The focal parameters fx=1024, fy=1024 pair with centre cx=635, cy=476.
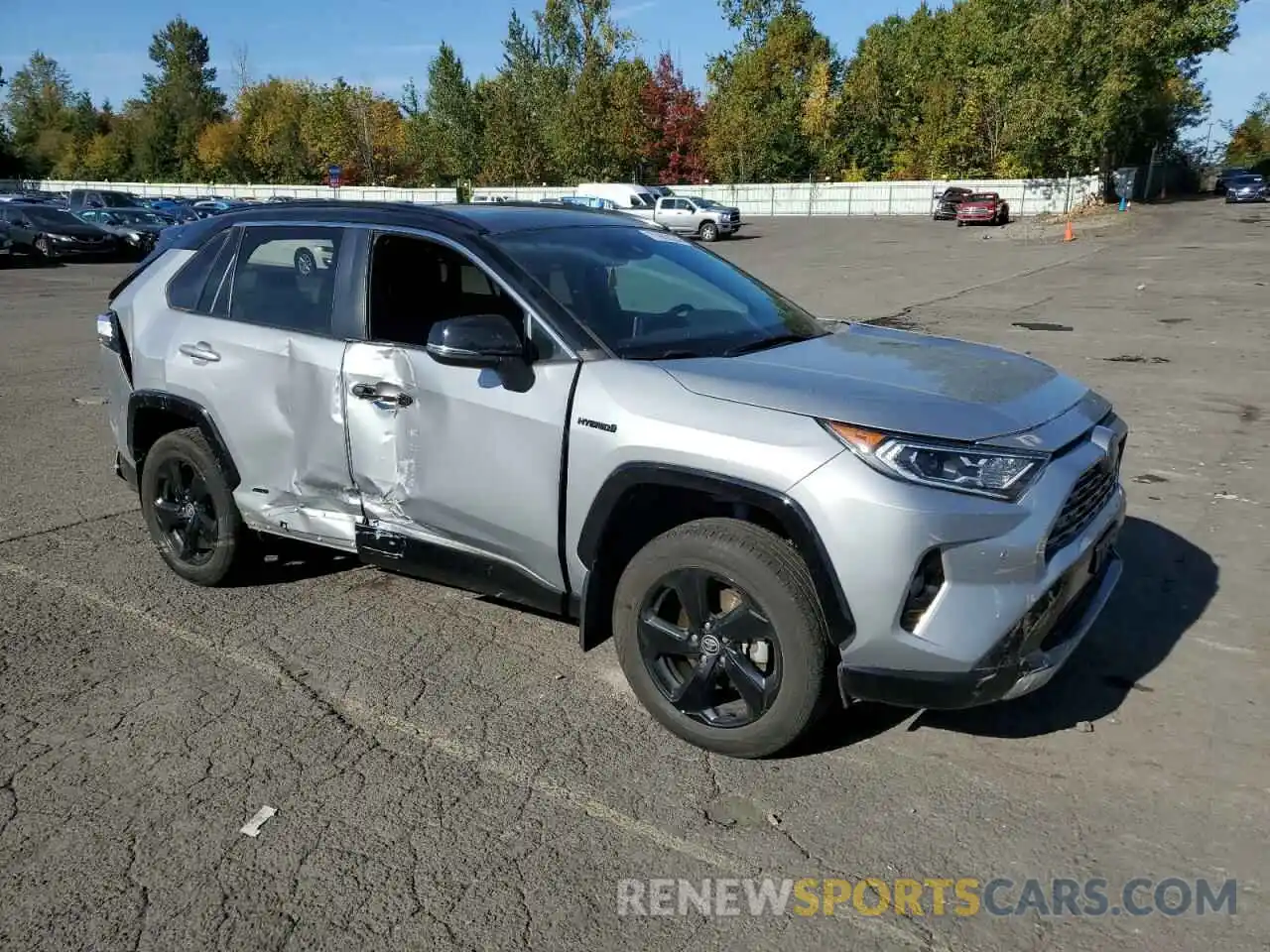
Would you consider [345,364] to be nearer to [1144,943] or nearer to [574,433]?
[574,433]

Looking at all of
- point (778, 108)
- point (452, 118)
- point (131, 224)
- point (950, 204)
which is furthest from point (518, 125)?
point (131, 224)

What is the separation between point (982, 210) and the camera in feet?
143

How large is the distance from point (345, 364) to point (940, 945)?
9.66 ft

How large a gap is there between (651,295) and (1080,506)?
1.81 meters

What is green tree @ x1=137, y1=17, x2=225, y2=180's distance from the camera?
293 ft

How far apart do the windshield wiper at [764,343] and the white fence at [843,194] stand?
46.7 metres

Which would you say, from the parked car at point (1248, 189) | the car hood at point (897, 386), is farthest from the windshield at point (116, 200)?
the parked car at point (1248, 189)

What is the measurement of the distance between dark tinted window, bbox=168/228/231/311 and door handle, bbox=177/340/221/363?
0.73ft

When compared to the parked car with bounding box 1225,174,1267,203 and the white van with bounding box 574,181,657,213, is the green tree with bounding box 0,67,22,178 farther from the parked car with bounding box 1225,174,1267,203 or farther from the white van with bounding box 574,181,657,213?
the parked car with bounding box 1225,174,1267,203

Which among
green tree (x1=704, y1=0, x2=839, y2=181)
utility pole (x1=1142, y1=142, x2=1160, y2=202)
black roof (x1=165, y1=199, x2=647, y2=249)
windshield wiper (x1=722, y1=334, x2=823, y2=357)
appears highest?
green tree (x1=704, y1=0, x2=839, y2=181)

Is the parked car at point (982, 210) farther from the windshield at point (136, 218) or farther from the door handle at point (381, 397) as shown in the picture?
the door handle at point (381, 397)

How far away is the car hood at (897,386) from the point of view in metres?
3.06

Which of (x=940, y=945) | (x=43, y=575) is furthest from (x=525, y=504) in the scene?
(x=43, y=575)

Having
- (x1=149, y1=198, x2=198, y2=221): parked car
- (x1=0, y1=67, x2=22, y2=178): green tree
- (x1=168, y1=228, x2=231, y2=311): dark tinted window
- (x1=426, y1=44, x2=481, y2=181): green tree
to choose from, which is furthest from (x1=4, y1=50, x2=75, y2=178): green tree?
(x1=168, y1=228, x2=231, y2=311): dark tinted window
